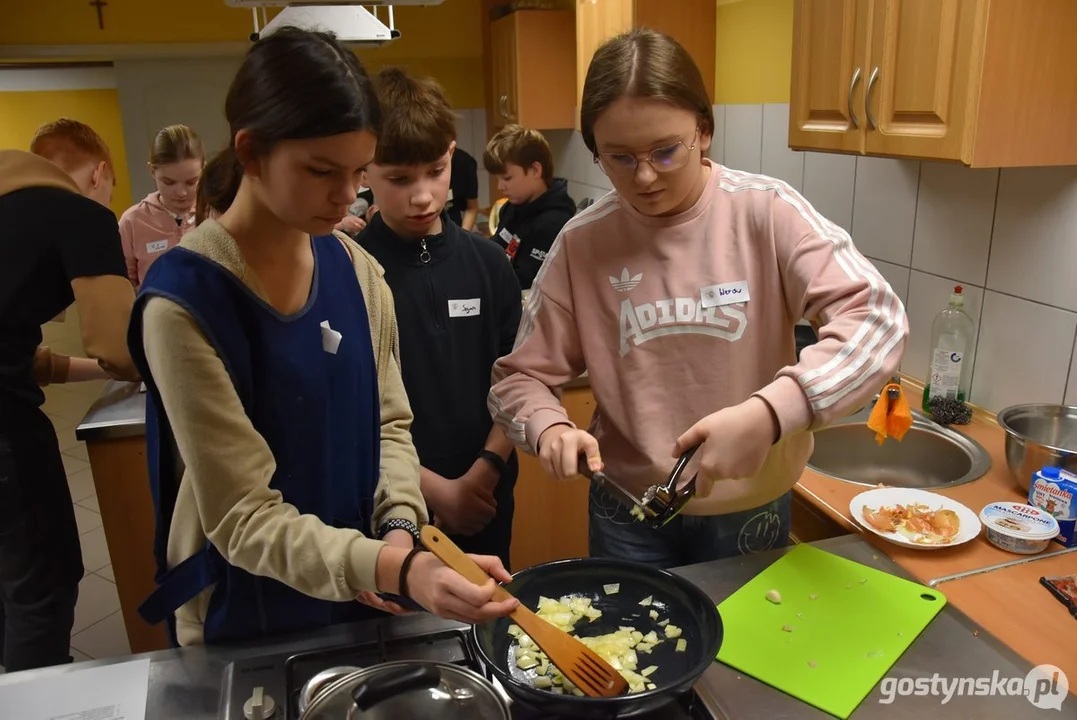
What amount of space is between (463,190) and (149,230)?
5.83ft

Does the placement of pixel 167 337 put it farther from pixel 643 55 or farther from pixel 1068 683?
pixel 1068 683

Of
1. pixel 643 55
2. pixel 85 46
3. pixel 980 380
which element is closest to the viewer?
pixel 643 55

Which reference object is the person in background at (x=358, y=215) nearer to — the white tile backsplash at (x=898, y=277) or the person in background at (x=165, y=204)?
the person in background at (x=165, y=204)

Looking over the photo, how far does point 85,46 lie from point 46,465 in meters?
3.57

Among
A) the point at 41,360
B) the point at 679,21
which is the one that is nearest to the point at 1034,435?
the point at 679,21

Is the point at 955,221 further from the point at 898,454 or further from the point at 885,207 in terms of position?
the point at 898,454

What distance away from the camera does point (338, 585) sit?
2.80ft

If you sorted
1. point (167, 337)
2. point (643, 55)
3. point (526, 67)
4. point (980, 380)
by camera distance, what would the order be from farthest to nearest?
point (526, 67)
point (980, 380)
point (643, 55)
point (167, 337)

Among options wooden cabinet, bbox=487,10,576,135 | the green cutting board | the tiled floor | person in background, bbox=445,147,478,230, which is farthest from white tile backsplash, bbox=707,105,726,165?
the tiled floor

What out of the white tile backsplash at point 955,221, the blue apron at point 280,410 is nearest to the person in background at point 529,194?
the white tile backsplash at point 955,221

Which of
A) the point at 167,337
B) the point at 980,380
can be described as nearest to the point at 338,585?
the point at 167,337

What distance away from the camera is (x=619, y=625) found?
100 centimetres

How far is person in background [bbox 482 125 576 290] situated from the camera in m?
2.90

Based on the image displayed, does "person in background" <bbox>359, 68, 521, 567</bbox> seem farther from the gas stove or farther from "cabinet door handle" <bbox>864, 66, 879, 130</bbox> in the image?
"cabinet door handle" <bbox>864, 66, 879, 130</bbox>
